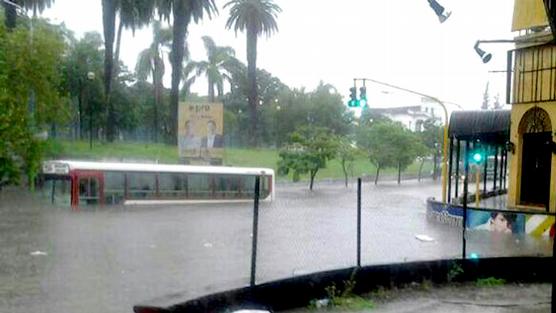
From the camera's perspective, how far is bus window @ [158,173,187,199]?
37.1 m

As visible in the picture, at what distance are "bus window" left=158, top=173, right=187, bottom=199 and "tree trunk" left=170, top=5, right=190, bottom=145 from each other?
8.94 meters

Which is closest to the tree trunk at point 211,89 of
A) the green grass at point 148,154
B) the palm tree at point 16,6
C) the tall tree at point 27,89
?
the green grass at point 148,154

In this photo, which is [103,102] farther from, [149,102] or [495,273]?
[495,273]

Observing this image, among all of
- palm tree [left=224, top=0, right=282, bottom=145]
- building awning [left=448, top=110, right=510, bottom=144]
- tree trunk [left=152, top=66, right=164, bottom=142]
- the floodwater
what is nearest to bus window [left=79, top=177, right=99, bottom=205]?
the floodwater

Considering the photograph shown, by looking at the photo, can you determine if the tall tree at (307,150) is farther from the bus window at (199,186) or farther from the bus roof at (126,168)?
the bus window at (199,186)

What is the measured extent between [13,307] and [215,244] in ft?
32.2

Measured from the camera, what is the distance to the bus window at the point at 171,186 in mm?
37094

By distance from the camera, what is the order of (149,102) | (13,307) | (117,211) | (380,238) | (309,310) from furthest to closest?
(149,102), (117,211), (380,238), (13,307), (309,310)

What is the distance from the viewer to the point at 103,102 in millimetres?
53750

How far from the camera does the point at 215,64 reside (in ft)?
202

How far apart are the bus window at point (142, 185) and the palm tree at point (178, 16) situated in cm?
803

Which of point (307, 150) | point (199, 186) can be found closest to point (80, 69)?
point (307, 150)

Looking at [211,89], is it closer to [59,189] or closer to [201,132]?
[201,132]

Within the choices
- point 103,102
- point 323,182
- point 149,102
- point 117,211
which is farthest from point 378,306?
point 149,102
